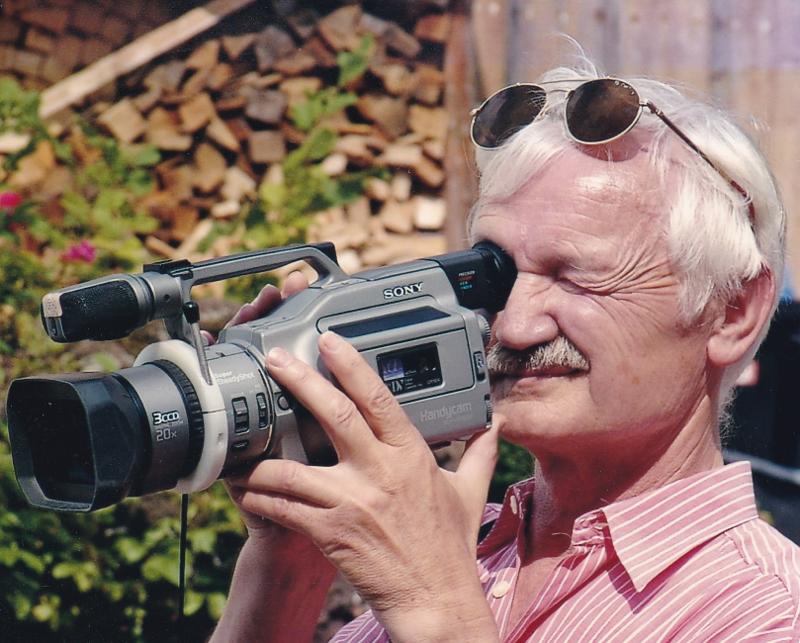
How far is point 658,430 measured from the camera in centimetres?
167

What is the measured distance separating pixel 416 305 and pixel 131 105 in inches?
125

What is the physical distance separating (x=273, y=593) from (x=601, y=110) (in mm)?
871

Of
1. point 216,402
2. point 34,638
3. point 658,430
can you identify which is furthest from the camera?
point 34,638

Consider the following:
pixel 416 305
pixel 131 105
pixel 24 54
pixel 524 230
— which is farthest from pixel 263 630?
pixel 24 54

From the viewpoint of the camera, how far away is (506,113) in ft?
6.13

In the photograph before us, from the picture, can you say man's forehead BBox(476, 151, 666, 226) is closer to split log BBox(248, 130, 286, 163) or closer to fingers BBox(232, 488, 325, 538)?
fingers BBox(232, 488, 325, 538)

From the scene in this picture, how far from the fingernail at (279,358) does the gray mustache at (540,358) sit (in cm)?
33

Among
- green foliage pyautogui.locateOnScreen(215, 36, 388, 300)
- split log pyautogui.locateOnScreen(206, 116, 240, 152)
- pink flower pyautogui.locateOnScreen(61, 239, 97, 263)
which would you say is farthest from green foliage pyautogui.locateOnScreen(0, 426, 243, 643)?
split log pyautogui.locateOnScreen(206, 116, 240, 152)

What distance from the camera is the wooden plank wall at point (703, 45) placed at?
4375mm

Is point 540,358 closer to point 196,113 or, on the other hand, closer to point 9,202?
point 9,202

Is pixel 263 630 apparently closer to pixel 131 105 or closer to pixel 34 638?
pixel 34 638

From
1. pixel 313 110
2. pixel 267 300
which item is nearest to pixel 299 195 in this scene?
pixel 313 110

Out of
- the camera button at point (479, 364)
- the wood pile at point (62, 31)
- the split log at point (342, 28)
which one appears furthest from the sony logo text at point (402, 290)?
the wood pile at point (62, 31)

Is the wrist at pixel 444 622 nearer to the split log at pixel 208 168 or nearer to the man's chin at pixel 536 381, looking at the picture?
the man's chin at pixel 536 381
